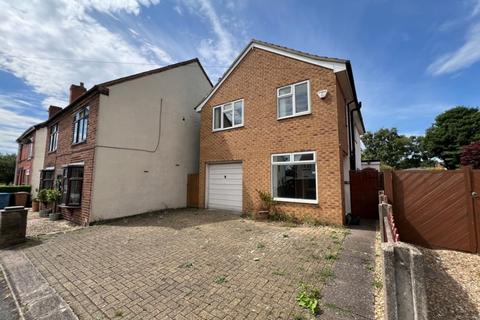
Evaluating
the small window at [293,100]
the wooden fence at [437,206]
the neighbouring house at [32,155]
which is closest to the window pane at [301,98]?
the small window at [293,100]

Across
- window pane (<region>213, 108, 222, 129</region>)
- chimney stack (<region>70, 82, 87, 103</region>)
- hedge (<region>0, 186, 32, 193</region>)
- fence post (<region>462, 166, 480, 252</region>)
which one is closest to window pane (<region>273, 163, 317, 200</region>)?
fence post (<region>462, 166, 480, 252</region>)

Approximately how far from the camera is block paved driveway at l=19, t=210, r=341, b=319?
3.14 metres

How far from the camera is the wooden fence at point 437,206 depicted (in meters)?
5.25

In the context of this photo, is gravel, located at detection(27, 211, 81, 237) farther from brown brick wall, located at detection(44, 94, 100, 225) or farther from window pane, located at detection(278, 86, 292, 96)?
window pane, located at detection(278, 86, 292, 96)

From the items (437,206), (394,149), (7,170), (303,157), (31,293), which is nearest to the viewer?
(31,293)

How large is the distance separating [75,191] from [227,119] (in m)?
7.91

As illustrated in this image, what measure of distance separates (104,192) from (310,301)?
9.27 metres

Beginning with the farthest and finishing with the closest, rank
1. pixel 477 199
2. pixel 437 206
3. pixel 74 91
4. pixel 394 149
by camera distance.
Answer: pixel 394 149, pixel 74 91, pixel 437 206, pixel 477 199

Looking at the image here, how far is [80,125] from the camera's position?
1099cm

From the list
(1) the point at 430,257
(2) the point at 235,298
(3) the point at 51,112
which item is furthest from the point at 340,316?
(3) the point at 51,112

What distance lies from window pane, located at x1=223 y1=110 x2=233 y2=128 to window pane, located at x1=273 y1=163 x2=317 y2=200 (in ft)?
11.7

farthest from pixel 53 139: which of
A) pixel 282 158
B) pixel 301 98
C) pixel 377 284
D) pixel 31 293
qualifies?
pixel 377 284

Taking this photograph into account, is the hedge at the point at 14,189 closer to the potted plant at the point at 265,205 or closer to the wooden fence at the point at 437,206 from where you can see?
the potted plant at the point at 265,205

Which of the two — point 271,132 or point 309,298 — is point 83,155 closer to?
point 271,132
